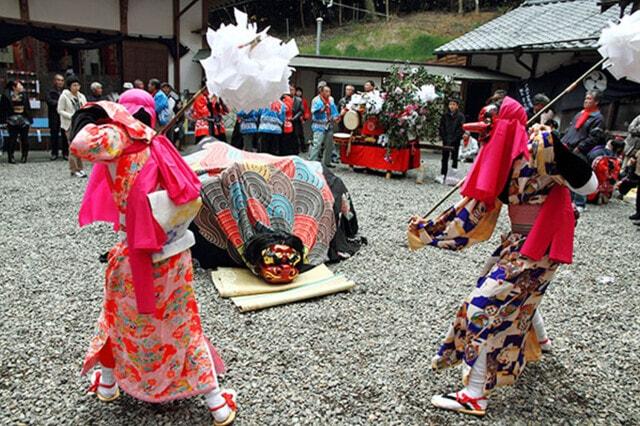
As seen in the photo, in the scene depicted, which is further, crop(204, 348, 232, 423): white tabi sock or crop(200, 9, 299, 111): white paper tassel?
crop(204, 348, 232, 423): white tabi sock

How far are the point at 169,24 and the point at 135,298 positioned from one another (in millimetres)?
11428

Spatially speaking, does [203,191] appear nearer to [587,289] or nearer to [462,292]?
[462,292]

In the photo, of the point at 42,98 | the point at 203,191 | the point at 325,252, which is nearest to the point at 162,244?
the point at 203,191

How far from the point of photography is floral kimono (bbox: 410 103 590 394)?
90.4 inches

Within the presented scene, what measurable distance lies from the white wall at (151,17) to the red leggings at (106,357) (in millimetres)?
10799

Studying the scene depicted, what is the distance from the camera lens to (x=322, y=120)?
920 centimetres

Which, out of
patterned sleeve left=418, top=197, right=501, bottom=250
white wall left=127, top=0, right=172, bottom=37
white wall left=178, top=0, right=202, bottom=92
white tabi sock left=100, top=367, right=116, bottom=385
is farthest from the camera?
white wall left=178, top=0, right=202, bottom=92

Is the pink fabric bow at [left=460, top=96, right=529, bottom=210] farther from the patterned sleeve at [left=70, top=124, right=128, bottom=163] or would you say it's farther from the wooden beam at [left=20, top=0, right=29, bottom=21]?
the wooden beam at [left=20, top=0, right=29, bottom=21]

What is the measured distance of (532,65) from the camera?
40.7 feet

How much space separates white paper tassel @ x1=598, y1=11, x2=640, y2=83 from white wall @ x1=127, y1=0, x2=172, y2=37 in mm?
11221

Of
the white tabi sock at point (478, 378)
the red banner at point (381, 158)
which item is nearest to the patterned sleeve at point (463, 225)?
the white tabi sock at point (478, 378)

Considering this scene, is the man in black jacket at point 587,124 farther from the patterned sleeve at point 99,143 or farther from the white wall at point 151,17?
the white wall at point 151,17

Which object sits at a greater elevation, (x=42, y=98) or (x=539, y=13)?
(x=539, y=13)

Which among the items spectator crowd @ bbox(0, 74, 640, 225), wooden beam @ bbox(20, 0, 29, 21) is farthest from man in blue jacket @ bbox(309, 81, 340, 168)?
wooden beam @ bbox(20, 0, 29, 21)
